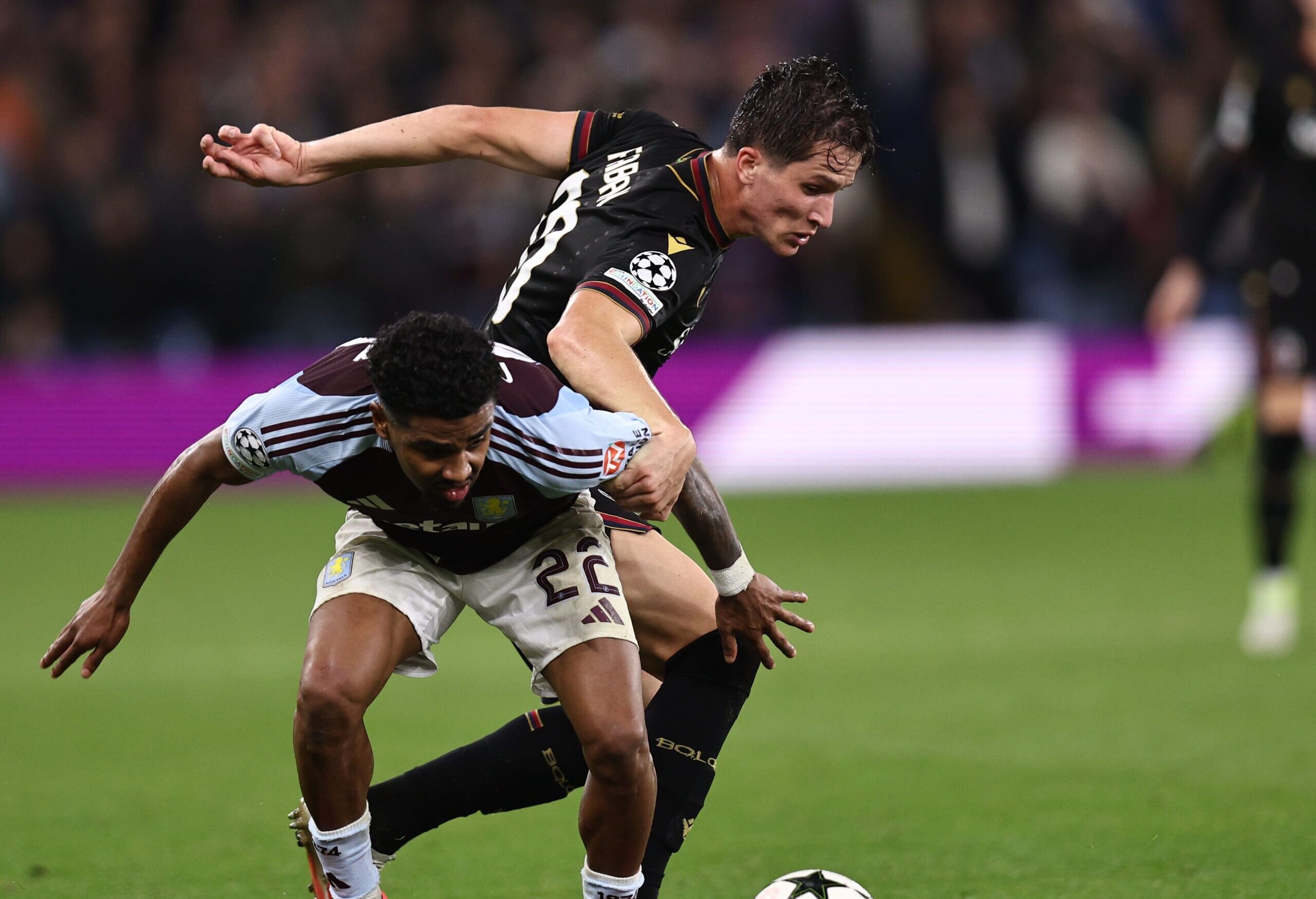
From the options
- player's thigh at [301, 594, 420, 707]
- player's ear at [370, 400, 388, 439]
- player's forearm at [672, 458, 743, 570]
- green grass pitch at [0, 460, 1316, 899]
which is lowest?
green grass pitch at [0, 460, 1316, 899]

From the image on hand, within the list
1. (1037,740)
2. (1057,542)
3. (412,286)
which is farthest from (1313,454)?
(1037,740)

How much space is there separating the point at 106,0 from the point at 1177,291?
10.2 m

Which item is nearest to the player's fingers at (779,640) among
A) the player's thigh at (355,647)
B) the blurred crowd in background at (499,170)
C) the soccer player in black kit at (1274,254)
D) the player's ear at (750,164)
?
the player's thigh at (355,647)

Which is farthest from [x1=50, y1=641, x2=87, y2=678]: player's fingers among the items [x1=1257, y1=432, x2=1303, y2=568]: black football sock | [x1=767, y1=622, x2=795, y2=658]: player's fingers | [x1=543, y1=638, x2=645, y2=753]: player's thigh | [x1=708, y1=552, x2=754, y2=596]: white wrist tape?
[x1=1257, y1=432, x2=1303, y2=568]: black football sock

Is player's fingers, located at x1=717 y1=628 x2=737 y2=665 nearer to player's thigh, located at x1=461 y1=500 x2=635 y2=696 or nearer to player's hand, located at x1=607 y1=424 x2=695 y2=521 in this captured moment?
player's thigh, located at x1=461 y1=500 x2=635 y2=696

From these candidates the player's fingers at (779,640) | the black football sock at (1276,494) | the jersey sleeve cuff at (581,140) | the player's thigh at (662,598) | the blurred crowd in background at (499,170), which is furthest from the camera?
the blurred crowd in background at (499,170)

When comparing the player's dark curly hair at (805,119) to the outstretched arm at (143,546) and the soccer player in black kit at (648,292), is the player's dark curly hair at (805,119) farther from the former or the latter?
the outstretched arm at (143,546)

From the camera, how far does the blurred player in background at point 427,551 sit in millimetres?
3418

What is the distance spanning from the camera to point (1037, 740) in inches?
228

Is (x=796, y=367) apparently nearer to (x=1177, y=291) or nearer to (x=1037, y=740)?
(x=1177, y=291)

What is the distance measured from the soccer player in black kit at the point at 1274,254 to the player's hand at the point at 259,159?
14.9 feet

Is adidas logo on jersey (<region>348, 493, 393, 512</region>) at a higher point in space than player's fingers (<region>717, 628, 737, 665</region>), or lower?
higher

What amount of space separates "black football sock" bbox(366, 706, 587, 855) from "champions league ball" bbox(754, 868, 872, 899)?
0.63 metres

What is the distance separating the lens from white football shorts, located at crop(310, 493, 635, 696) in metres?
3.78
